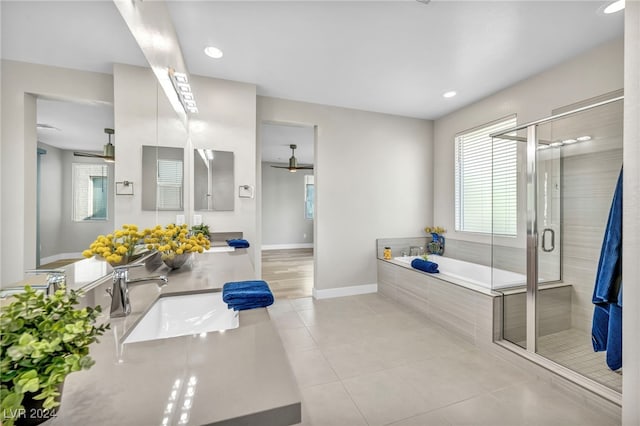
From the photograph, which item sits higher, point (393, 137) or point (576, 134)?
point (393, 137)

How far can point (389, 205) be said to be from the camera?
4086 mm

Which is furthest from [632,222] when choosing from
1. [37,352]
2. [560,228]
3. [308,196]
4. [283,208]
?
Answer: [308,196]

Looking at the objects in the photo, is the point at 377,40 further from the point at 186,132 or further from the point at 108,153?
the point at 108,153

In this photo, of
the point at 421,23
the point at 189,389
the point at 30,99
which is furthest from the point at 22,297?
the point at 421,23

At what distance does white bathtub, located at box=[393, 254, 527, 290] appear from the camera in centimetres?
245

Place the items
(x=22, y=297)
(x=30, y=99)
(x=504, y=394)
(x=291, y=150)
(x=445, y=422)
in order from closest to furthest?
1. (x=22, y=297)
2. (x=30, y=99)
3. (x=445, y=422)
4. (x=504, y=394)
5. (x=291, y=150)

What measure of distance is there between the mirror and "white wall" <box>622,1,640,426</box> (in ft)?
9.70

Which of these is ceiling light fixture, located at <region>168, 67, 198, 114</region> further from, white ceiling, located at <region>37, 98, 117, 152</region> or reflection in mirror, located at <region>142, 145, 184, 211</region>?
white ceiling, located at <region>37, 98, 117, 152</region>

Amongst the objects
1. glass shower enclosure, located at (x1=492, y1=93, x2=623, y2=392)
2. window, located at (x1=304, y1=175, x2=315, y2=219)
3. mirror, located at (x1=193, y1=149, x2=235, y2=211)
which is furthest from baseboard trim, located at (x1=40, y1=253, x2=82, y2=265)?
window, located at (x1=304, y1=175, x2=315, y2=219)

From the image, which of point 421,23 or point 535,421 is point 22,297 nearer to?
point 535,421

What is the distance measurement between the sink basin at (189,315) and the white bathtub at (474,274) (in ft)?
7.87

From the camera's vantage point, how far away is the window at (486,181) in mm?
2754

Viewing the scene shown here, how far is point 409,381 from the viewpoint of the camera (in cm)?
189

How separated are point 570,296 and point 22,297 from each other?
3.53 m
